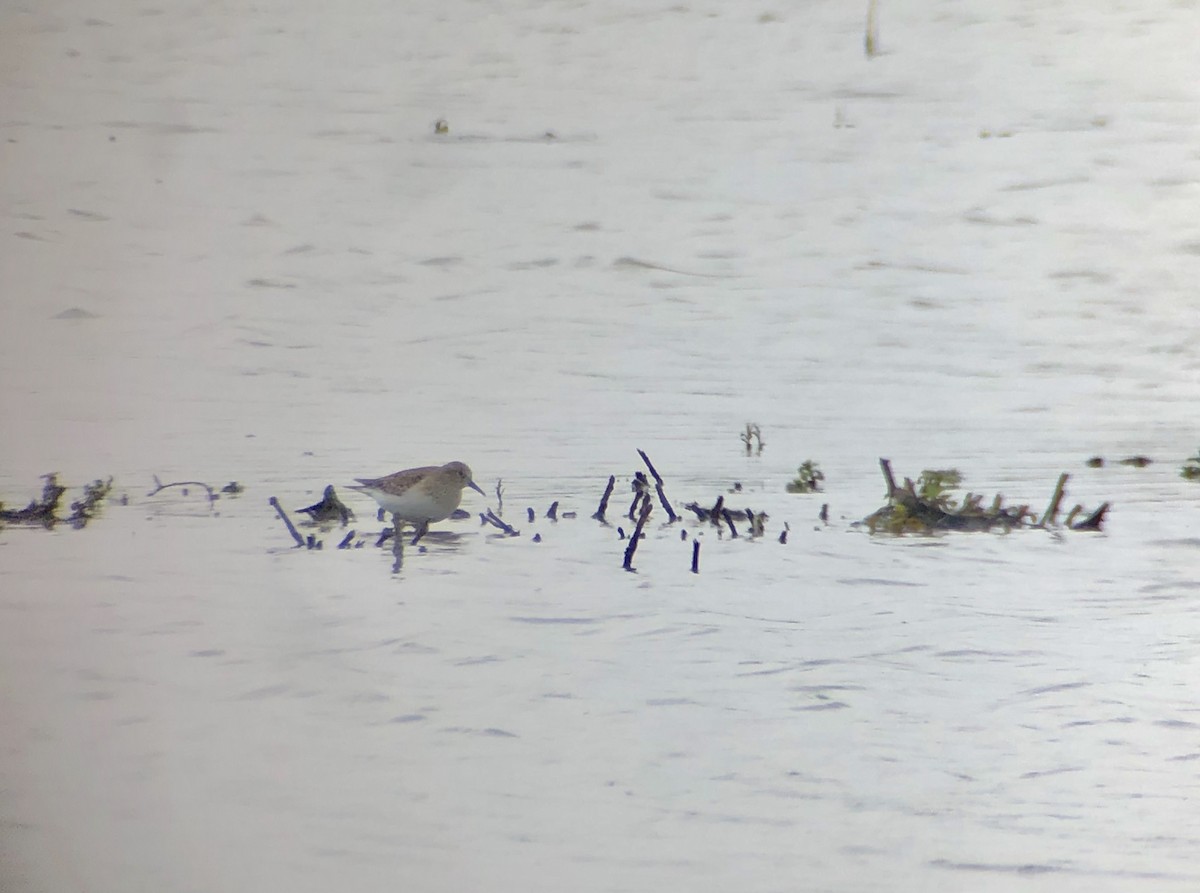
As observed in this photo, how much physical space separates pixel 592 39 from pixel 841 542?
940 mm

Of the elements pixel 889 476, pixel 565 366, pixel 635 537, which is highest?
pixel 565 366

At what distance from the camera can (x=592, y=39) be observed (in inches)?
76.5

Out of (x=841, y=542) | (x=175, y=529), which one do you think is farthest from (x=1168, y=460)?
(x=175, y=529)

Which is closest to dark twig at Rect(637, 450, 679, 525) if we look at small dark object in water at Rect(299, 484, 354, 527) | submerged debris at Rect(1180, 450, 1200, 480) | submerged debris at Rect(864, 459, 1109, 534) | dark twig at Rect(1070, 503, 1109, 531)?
submerged debris at Rect(864, 459, 1109, 534)

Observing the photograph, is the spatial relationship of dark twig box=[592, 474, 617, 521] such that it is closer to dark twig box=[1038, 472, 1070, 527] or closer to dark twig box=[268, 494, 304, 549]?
dark twig box=[268, 494, 304, 549]

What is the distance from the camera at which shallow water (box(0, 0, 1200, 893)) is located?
1.69 meters

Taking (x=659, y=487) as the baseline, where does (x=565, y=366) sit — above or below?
above

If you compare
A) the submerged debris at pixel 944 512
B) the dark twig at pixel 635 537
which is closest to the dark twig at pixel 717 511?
the dark twig at pixel 635 537

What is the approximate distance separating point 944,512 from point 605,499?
0.55m

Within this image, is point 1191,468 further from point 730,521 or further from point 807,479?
point 730,521

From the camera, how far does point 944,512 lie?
6.04 feet

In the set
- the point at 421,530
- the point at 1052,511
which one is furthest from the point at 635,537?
the point at 1052,511

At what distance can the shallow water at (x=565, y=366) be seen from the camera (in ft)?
5.56

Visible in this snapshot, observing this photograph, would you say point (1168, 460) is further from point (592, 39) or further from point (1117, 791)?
point (592, 39)
